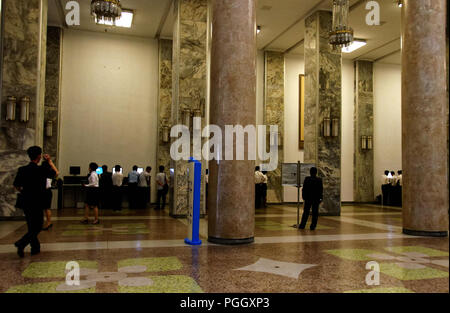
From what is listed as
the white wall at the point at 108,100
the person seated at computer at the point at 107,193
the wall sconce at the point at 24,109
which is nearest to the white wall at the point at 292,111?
the white wall at the point at 108,100

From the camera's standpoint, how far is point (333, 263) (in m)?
5.85

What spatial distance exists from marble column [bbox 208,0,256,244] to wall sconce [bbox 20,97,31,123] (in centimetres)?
601

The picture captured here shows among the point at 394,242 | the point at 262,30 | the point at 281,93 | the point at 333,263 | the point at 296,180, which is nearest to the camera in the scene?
the point at 333,263

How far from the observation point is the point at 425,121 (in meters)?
8.73

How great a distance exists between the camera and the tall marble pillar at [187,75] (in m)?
12.3

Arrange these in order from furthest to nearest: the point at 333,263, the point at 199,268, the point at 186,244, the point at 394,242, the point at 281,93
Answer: the point at 281,93 → the point at 394,242 → the point at 186,244 → the point at 333,263 → the point at 199,268

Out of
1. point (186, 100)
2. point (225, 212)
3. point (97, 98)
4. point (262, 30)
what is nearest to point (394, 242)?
→ point (225, 212)

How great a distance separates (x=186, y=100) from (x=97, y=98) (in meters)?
→ 5.97

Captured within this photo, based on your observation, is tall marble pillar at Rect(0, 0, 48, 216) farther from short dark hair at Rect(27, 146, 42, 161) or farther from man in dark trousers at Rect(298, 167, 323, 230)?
man in dark trousers at Rect(298, 167, 323, 230)

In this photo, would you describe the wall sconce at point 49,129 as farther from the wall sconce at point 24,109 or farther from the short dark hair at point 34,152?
the short dark hair at point 34,152

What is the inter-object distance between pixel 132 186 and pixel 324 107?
776cm

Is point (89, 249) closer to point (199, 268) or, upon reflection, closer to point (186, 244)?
point (186, 244)

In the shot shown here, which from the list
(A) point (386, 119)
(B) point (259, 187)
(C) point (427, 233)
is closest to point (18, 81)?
(B) point (259, 187)

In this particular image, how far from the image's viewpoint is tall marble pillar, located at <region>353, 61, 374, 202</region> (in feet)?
64.9
